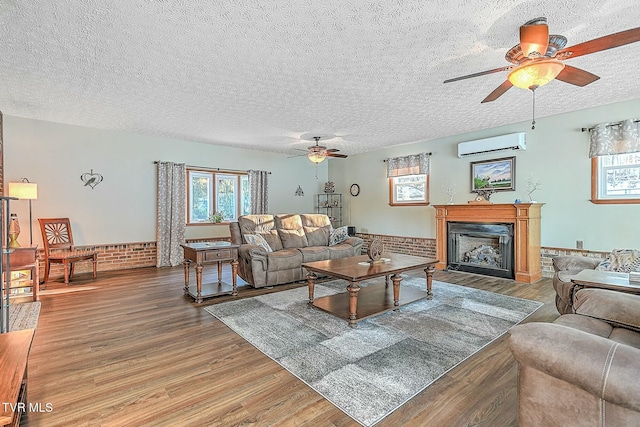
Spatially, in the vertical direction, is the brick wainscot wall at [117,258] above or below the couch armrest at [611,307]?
below

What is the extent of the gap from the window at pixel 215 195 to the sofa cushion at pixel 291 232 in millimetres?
2154

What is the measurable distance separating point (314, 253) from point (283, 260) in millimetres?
594

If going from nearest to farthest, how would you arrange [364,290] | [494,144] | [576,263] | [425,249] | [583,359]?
1. [583,359]
2. [576,263]
3. [364,290]
4. [494,144]
5. [425,249]

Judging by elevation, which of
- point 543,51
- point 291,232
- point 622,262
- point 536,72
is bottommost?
point 622,262

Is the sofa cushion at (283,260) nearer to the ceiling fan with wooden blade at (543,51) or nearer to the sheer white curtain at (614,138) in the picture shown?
the ceiling fan with wooden blade at (543,51)

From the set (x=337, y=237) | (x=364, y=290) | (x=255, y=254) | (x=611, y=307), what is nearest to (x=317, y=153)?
(x=337, y=237)

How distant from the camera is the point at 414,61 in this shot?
2908 millimetres

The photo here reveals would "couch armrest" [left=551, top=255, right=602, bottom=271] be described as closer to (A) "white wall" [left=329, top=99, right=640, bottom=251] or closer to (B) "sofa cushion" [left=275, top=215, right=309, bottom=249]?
(A) "white wall" [left=329, top=99, right=640, bottom=251]

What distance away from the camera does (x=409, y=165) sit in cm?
662

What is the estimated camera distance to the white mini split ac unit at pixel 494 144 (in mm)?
4969

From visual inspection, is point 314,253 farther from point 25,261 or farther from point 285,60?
point 25,261

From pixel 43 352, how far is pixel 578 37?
5.03 meters

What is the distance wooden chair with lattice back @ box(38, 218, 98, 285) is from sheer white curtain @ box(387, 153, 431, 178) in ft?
19.2

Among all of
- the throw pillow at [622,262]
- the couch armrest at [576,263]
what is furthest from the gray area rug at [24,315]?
the throw pillow at [622,262]
